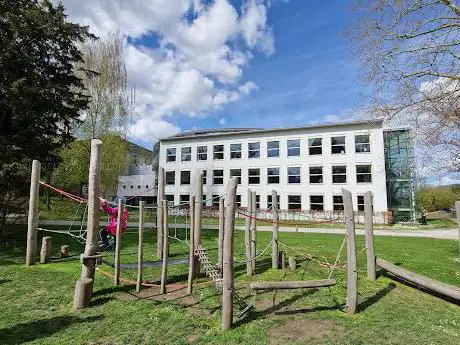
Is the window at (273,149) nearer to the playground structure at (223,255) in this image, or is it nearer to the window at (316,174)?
the window at (316,174)

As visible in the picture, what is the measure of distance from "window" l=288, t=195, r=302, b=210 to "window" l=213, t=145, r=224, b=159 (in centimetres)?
877

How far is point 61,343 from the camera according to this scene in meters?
5.25

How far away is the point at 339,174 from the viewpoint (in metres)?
29.5

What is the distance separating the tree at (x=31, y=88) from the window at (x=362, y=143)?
2272 cm

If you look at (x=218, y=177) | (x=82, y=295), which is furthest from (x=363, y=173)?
(x=82, y=295)

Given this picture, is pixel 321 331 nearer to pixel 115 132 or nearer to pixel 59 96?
pixel 59 96

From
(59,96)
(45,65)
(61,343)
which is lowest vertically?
(61,343)

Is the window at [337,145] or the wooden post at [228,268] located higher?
the window at [337,145]

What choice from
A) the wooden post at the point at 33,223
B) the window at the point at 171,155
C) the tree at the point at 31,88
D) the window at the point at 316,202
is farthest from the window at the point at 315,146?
the wooden post at the point at 33,223

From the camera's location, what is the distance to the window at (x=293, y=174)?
3127cm

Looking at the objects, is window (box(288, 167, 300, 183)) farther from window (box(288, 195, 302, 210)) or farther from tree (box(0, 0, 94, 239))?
tree (box(0, 0, 94, 239))

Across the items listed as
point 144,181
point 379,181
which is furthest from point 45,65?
point 144,181

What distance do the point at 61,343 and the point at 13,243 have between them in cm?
945

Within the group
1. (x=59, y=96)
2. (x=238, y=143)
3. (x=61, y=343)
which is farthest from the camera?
(x=238, y=143)
